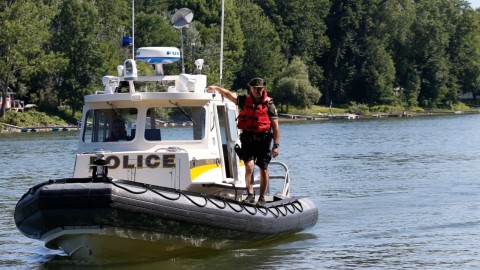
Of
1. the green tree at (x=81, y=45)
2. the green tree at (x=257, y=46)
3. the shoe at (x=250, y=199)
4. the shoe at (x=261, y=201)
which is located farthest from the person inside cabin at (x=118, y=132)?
the green tree at (x=257, y=46)

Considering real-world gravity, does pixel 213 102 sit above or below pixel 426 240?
above

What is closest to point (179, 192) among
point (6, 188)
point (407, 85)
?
point (6, 188)

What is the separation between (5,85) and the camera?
7850 cm

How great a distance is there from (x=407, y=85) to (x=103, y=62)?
40830mm

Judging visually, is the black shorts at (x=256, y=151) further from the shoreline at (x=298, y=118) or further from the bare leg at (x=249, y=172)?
the shoreline at (x=298, y=118)

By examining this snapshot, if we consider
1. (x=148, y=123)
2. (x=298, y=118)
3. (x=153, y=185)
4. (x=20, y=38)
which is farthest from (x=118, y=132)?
(x=298, y=118)

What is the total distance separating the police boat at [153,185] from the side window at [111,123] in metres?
0.01

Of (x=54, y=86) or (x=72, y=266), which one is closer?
(x=72, y=266)

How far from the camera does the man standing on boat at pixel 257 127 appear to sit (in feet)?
47.6

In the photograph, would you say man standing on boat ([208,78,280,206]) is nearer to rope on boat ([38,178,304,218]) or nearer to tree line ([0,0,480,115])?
Result: rope on boat ([38,178,304,218])

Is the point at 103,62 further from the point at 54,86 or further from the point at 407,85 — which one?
the point at 407,85

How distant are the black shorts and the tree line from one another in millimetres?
59686

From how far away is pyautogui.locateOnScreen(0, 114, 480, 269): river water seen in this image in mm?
14586

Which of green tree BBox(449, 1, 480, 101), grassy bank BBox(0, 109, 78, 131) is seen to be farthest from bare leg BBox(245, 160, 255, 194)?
green tree BBox(449, 1, 480, 101)
